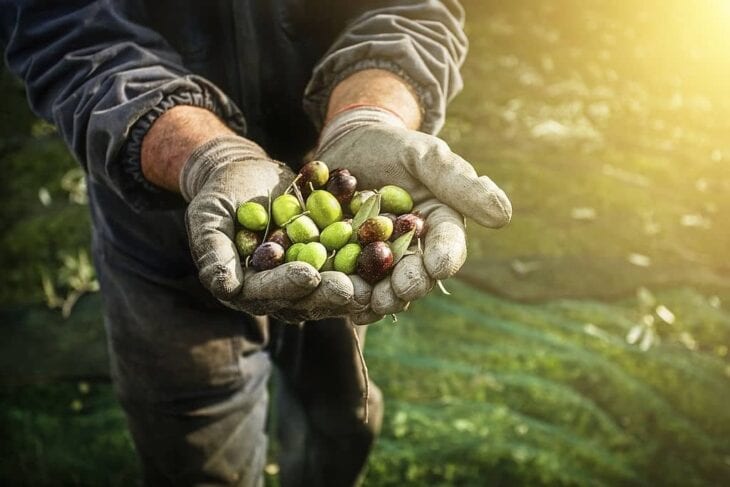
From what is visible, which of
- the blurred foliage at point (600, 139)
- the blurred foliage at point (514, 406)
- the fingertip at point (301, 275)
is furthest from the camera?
the blurred foliage at point (600, 139)

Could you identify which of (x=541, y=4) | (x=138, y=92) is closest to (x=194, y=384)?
(x=138, y=92)

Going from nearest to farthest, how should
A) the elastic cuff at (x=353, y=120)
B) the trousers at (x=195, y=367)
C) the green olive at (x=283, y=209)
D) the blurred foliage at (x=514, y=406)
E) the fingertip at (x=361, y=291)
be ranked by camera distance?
1. the fingertip at (x=361, y=291)
2. the green olive at (x=283, y=209)
3. the elastic cuff at (x=353, y=120)
4. the trousers at (x=195, y=367)
5. the blurred foliage at (x=514, y=406)

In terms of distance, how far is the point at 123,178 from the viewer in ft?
6.20

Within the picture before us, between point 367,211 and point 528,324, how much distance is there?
2640 millimetres

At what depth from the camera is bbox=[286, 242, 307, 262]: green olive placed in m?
1.74

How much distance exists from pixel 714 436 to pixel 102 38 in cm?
340

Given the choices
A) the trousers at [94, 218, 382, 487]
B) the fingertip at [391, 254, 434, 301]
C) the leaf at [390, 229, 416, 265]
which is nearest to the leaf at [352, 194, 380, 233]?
the leaf at [390, 229, 416, 265]

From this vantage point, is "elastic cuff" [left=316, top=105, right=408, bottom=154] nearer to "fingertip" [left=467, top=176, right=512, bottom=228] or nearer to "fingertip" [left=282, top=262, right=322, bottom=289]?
"fingertip" [left=467, top=176, right=512, bottom=228]

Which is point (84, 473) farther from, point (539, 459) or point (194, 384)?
point (539, 459)

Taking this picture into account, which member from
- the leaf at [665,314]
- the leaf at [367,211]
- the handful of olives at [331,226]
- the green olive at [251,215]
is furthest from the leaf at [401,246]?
the leaf at [665,314]

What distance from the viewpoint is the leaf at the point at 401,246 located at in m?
1.70

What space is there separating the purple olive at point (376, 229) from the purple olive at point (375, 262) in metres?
0.05

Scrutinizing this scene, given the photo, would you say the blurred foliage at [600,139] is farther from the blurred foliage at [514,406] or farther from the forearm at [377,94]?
the forearm at [377,94]

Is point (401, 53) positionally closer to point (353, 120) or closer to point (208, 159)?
point (353, 120)
